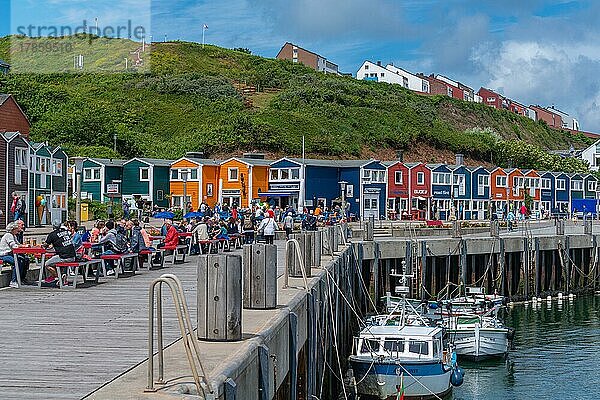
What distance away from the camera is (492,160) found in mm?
120625

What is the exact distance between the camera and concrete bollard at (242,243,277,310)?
12.6 metres

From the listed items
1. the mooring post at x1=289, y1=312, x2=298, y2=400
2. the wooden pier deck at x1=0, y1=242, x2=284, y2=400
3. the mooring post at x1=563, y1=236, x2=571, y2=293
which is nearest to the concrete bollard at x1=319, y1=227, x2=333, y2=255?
the wooden pier deck at x1=0, y1=242, x2=284, y2=400

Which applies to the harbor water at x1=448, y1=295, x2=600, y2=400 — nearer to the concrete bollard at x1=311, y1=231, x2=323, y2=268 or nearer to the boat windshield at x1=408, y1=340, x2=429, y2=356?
the boat windshield at x1=408, y1=340, x2=429, y2=356

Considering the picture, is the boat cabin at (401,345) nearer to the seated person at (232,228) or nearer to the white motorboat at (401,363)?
the white motorboat at (401,363)

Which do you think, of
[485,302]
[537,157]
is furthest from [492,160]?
[485,302]

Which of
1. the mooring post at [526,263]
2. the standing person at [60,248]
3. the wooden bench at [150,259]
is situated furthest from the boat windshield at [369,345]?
the mooring post at [526,263]

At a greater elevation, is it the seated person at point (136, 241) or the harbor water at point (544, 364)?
the seated person at point (136, 241)

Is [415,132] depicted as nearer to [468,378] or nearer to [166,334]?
[468,378]

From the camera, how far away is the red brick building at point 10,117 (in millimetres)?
62656

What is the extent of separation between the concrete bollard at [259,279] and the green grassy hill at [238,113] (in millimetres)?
82508

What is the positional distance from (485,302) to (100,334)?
83.3 ft

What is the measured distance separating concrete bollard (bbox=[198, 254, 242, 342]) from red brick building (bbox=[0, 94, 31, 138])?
55.8 m

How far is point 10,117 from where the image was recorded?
6412 centimetres

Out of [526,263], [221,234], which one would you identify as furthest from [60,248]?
[526,263]
